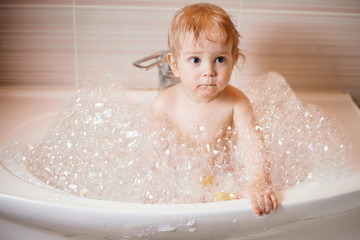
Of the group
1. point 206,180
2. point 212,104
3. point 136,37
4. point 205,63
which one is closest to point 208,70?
point 205,63

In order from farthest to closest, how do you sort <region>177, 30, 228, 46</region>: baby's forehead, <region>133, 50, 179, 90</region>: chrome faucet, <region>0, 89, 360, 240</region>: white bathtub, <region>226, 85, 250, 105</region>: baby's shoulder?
1. <region>133, 50, 179, 90</region>: chrome faucet
2. <region>226, 85, 250, 105</region>: baby's shoulder
3. <region>177, 30, 228, 46</region>: baby's forehead
4. <region>0, 89, 360, 240</region>: white bathtub

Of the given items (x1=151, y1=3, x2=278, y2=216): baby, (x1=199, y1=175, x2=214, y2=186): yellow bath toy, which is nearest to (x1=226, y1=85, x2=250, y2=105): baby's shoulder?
(x1=151, y1=3, x2=278, y2=216): baby

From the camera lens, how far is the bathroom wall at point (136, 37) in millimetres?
1220

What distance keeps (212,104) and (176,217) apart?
1.38 feet

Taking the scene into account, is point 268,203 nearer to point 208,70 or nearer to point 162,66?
point 208,70

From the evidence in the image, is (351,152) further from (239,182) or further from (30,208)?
(30,208)

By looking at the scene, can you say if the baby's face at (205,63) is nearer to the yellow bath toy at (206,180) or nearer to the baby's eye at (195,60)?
the baby's eye at (195,60)

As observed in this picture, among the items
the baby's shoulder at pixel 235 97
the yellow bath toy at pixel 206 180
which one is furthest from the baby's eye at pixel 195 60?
the yellow bath toy at pixel 206 180

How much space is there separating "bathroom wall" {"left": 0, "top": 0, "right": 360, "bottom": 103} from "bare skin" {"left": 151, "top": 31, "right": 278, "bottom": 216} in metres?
0.26

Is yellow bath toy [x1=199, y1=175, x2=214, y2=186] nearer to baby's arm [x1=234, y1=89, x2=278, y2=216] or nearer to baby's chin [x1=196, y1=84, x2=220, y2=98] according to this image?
baby's arm [x1=234, y1=89, x2=278, y2=216]

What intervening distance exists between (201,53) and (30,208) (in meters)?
0.50

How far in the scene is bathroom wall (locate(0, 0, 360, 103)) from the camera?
1.22 m

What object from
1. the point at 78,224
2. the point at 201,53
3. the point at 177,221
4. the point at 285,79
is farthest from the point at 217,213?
the point at 285,79

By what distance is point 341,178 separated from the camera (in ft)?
2.99
